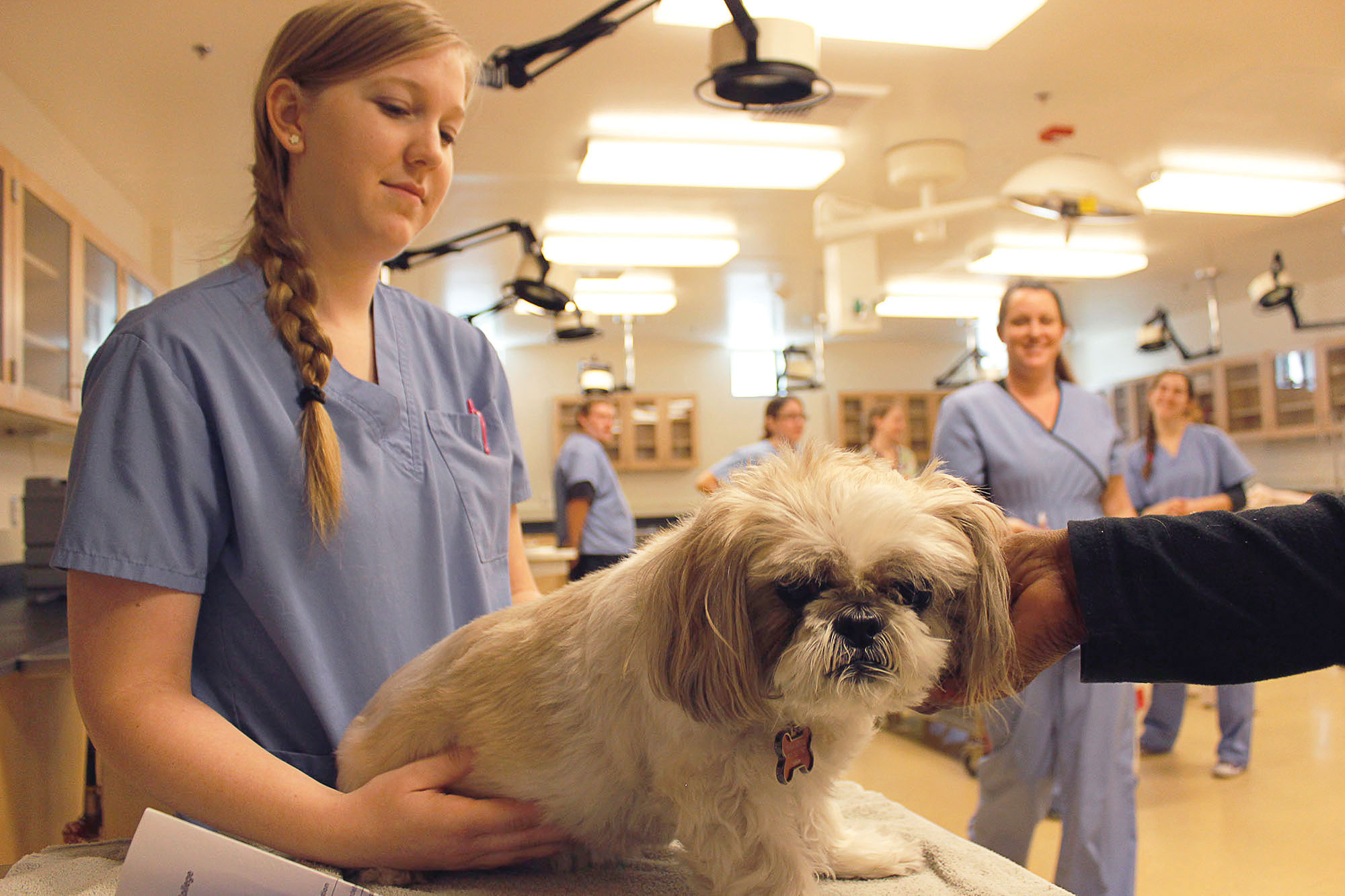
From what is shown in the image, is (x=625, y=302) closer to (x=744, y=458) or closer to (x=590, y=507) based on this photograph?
(x=590, y=507)

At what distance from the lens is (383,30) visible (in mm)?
1005

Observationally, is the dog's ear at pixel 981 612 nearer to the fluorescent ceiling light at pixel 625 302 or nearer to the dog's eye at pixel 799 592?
the dog's eye at pixel 799 592

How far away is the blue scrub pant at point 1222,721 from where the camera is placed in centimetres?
396

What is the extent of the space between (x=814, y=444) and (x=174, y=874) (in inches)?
26.6

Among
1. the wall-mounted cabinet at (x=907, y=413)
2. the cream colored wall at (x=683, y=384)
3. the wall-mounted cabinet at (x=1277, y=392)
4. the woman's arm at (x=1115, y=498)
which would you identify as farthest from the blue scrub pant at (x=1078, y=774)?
the wall-mounted cabinet at (x=907, y=413)

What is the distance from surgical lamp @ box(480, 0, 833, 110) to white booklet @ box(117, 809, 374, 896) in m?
2.35

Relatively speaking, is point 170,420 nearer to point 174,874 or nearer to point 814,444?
point 174,874

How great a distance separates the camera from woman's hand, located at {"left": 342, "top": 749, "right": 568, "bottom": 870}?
87 centimetres

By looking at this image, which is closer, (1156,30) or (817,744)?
(817,744)

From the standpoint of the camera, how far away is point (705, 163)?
15.7 ft

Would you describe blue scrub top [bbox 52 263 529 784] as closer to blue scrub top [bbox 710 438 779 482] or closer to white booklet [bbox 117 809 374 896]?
white booklet [bbox 117 809 374 896]

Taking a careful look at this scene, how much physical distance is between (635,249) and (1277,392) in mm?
7102

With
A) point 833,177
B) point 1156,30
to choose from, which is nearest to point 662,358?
point 833,177

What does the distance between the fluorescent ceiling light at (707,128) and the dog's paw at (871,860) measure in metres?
4.00
